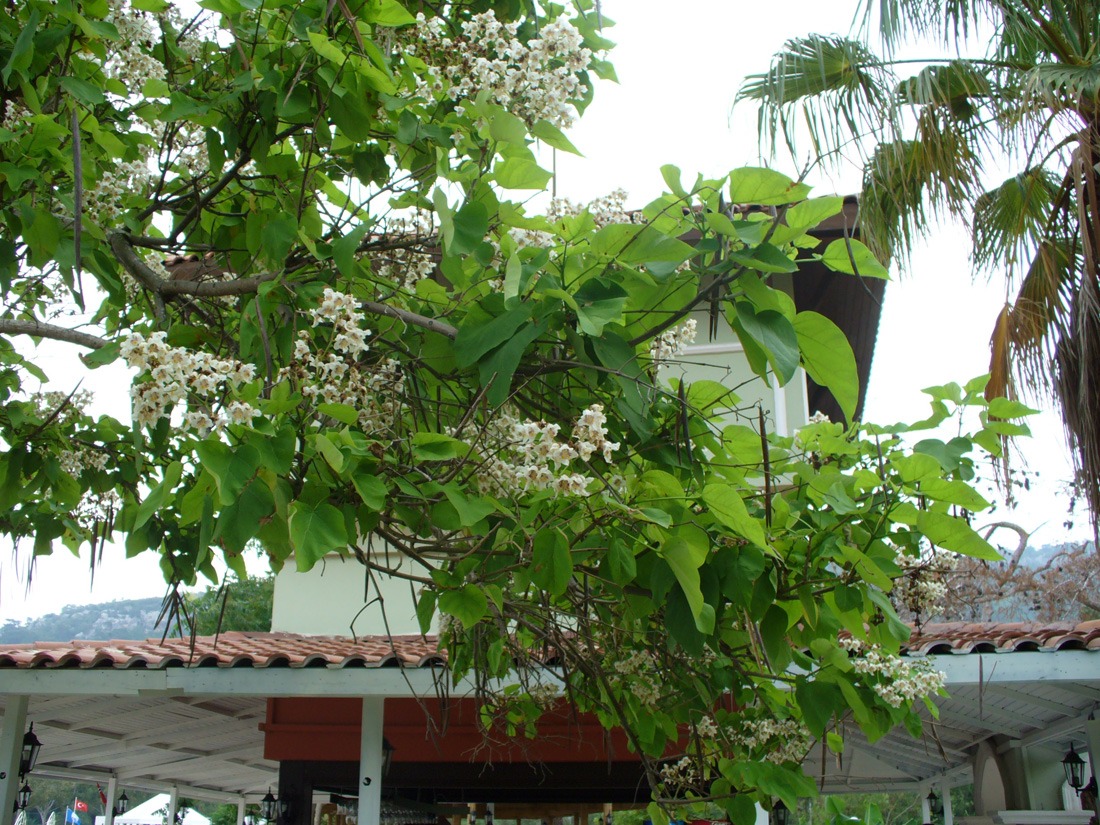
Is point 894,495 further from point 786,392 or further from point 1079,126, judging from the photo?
point 786,392

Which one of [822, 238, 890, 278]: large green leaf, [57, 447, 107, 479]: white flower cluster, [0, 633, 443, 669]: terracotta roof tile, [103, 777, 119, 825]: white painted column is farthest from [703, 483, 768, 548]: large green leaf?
[103, 777, 119, 825]: white painted column

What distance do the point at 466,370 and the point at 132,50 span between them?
161 centimetres

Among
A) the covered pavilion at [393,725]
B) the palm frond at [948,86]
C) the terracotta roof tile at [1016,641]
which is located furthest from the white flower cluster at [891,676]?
the palm frond at [948,86]

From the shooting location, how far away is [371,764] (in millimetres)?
6230

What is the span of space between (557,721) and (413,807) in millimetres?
3140

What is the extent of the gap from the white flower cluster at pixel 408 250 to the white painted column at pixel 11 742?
17.9 ft

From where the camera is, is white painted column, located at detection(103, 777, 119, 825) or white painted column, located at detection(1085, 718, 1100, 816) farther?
white painted column, located at detection(103, 777, 119, 825)

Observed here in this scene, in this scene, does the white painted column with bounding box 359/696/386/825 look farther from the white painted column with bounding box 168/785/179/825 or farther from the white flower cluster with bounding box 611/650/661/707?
the white painted column with bounding box 168/785/179/825

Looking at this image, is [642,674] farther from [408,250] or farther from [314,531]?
[314,531]

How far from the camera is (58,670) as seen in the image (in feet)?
20.7

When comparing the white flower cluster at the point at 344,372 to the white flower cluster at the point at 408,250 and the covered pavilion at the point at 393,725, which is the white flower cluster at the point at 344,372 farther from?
the covered pavilion at the point at 393,725

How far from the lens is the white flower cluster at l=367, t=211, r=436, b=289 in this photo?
9.73 ft

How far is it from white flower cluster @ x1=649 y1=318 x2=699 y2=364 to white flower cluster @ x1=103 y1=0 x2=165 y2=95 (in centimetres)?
176

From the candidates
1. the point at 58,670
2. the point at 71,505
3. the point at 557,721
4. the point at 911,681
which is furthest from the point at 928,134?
the point at 58,670
